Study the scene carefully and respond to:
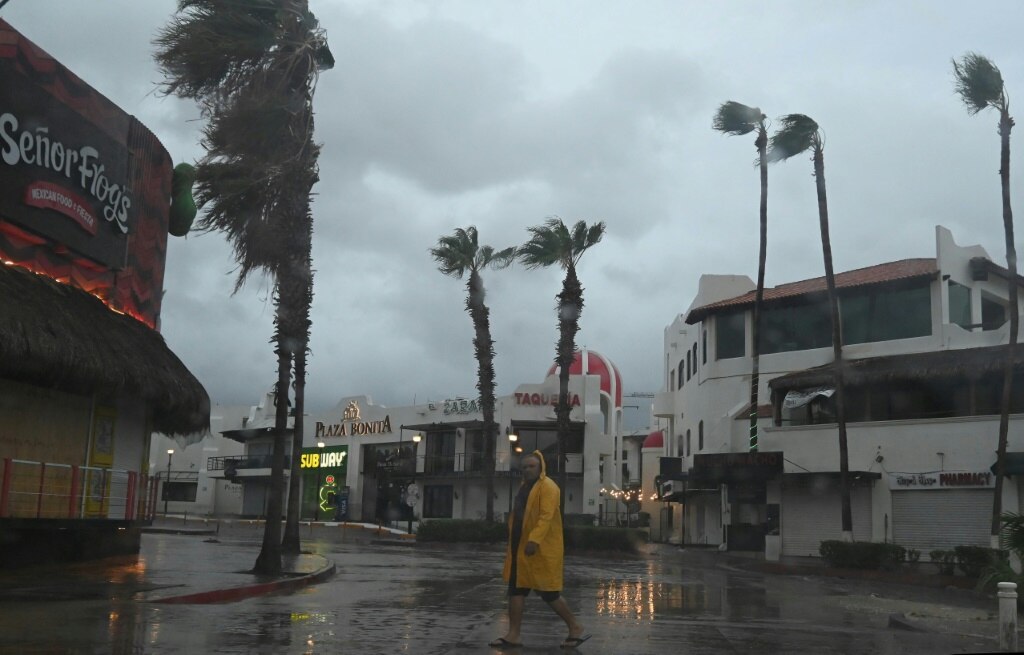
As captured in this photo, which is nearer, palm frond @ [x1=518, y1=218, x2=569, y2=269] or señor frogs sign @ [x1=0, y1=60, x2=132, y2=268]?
señor frogs sign @ [x1=0, y1=60, x2=132, y2=268]

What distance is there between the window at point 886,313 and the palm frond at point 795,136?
7.32 metres

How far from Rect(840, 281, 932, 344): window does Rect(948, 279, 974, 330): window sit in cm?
70

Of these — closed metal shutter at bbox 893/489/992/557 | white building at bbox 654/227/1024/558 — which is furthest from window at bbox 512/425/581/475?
closed metal shutter at bbox 893/489/992/557

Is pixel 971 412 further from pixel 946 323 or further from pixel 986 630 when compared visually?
pixel 986 630

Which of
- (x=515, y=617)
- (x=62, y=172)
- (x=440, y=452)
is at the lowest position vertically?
(x=515, y=617)

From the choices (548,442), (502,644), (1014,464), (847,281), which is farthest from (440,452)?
(502,644)

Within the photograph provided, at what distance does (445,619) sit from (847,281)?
93.5ft

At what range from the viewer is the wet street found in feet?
28.5

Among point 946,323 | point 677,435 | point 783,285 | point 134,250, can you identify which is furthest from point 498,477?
point 134,250

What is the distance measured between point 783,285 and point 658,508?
23.1 m

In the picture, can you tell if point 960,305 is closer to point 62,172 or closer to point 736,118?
point 736,118

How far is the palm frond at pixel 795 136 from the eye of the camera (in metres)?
29.8

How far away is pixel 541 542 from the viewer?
28.6ft

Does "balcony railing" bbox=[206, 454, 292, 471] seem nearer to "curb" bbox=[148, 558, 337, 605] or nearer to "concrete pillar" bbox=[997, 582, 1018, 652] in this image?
"curb" bbox=[148, 558, 337, 605]
